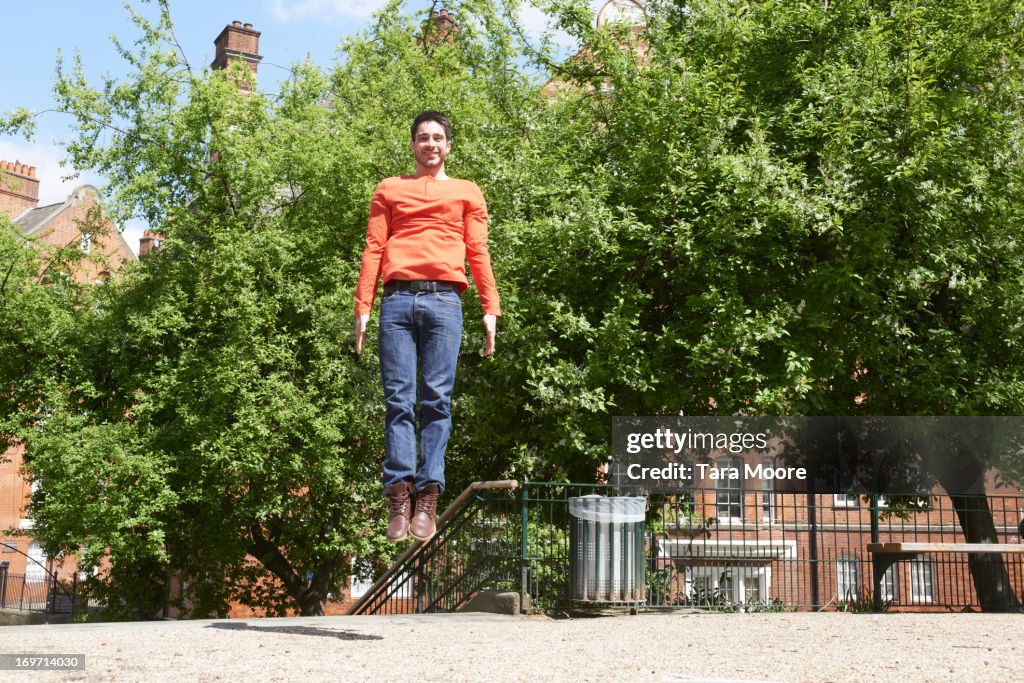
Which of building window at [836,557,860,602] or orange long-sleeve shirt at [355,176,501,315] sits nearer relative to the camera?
orange long-sleeve shirt at [355,176,501,315]

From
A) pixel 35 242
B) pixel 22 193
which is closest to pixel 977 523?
pixel 35 242

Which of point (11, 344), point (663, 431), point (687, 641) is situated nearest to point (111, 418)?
point (11, 344)

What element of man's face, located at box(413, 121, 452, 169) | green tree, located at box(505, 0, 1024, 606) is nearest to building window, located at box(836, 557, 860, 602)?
green tree, located at box(505, 0, 1024, 606)

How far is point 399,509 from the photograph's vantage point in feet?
19.5

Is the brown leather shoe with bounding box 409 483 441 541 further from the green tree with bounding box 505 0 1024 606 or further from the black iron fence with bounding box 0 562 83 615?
the black iron fence with bounding box 0 562 83 615

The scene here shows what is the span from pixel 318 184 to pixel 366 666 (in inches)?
570

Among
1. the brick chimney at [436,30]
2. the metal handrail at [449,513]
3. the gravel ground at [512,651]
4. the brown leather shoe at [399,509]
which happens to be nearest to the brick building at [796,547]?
the metal handrail at [449,513]

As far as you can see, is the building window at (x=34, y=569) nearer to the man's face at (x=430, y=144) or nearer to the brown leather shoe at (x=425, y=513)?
the brown leather shoe at (x=425, y=513)

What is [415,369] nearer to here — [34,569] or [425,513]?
[425,513]

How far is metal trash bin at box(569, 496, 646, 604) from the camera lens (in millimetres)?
9664

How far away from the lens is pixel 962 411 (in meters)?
14.4

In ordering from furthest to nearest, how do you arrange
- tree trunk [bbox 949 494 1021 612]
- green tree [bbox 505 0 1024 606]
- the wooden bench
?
tree trunk [bbox 949 494 1021 612] < green tree [bbox 505 0 1024 606] < the wooden bench

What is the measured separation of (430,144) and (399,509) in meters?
2.24

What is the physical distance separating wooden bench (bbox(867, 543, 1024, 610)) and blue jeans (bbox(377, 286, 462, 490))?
285 inches
